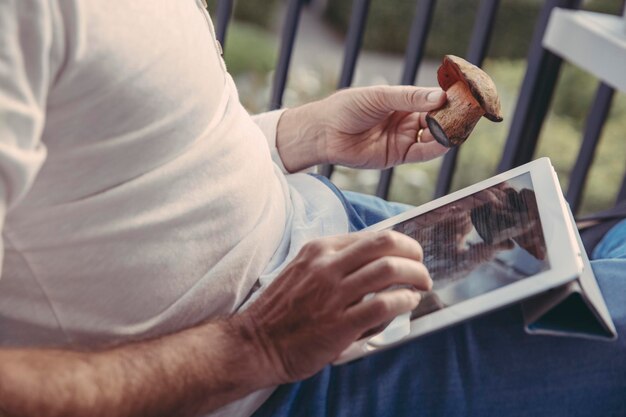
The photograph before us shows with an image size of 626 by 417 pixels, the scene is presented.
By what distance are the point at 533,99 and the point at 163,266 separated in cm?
110

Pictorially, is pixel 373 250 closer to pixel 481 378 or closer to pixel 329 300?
pixel 329 300

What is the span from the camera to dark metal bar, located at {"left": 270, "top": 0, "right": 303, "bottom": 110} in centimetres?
153

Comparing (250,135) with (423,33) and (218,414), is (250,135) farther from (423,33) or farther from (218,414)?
(423,33)

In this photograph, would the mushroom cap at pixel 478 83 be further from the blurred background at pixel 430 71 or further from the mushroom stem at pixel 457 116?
the blurred background at pixel 430 71

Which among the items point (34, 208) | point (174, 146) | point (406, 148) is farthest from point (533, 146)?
point (34, 208)

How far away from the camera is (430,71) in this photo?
18.9 ft

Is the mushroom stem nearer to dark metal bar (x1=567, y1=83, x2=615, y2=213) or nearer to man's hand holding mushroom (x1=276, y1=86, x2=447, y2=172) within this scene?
man's hand holding mushroom (x1=276, y1=86, x2=447, y2=172)

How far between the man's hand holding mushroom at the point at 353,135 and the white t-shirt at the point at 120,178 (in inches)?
10.1

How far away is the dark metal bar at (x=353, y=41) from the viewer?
1.54 metres

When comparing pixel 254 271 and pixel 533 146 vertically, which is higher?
pixel 254 271

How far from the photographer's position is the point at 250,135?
930 mm

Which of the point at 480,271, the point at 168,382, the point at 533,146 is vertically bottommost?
the point at 533,146

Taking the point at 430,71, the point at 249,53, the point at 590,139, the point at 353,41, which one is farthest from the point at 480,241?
the point at 430,71

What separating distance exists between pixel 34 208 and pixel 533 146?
4.08 ft
